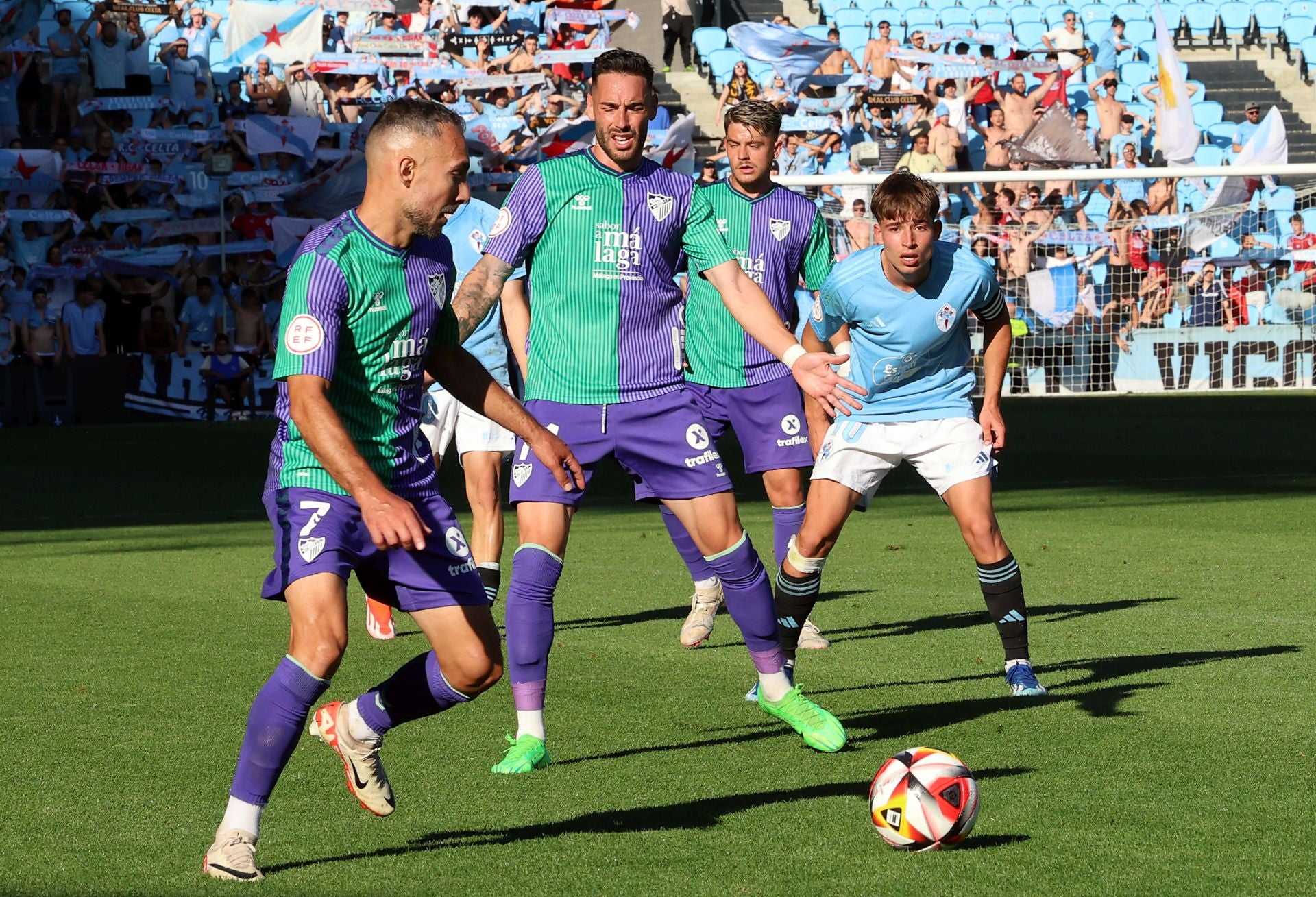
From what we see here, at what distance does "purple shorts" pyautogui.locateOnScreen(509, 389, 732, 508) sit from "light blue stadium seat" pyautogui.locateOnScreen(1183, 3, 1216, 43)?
105ft

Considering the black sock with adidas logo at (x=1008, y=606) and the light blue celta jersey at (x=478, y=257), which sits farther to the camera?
the light blue celta jersey at (x=478, y=257)

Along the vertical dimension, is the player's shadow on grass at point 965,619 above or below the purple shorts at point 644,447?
below

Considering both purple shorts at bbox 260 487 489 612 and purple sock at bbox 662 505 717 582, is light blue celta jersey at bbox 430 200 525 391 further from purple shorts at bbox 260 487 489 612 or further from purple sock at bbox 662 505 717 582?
purple shorts at bbox 260 487 489 612

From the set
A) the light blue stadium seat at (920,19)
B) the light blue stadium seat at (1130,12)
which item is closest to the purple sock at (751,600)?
the light blue stadium seat at (920,19)

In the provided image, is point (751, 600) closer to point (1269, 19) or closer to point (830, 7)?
point (830, 7)

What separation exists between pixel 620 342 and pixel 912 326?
4.40ft

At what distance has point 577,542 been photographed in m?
11.9

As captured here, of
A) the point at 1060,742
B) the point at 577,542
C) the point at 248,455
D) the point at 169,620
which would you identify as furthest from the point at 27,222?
the point at 1060,742

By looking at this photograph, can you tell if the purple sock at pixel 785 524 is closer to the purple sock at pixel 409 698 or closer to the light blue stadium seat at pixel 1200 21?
the purple sock at pixel 409 698

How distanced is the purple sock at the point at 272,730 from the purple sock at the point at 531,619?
138cm

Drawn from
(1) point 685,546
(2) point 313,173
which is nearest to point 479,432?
(1) point 685,546

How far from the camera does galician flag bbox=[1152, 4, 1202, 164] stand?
91.7 ft

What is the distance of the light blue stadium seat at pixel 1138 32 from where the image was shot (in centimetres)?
3331

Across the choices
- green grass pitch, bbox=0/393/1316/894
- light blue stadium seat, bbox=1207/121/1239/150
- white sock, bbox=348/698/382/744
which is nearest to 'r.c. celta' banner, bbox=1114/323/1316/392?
light blue stadium seat, bbox=1207/121/1239/150
